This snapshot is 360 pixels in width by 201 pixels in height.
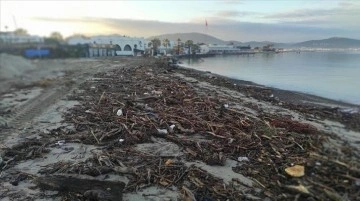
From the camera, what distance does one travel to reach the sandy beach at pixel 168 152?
7.15m

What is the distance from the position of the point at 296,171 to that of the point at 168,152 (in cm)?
375

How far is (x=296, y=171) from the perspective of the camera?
25.2 ft

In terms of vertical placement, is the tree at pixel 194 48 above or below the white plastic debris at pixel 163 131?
below

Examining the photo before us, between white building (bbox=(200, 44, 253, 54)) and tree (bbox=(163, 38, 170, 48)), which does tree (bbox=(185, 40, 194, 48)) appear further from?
tree (bbox=(163, 38, 170, 48))

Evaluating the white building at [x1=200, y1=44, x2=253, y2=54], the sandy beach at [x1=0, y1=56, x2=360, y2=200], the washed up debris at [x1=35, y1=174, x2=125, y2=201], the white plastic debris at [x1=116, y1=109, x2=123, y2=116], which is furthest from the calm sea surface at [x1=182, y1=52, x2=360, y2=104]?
the white building at [x1=200, y1=44, x2=253, y2=54]

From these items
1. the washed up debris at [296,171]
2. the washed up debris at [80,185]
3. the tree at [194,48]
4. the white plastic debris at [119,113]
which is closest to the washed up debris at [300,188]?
the washed up debris at [296,171]

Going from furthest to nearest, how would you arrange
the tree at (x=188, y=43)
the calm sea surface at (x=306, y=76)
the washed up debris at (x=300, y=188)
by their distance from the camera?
the tree at (x=188, y=43)
the calm sea surface at (x=306, y=76)
the washed up debris at (x=300, y=188)

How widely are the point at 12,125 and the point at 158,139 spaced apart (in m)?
5.44

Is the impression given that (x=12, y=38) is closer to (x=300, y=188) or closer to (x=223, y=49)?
(x=300, y=188)

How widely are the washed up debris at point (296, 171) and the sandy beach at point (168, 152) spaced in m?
0.03

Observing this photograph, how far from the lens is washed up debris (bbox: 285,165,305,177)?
7463 millimetres

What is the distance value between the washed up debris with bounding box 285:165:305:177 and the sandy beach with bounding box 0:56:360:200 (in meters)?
0.03

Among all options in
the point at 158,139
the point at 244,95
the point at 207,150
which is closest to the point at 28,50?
the point at 158,139

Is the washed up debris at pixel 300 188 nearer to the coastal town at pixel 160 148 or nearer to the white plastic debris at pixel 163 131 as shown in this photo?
the coastal town at pixel 160 148
